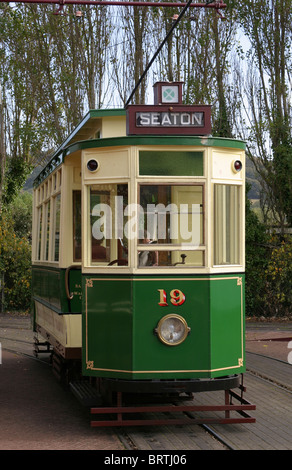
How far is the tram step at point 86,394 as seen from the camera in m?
8.30

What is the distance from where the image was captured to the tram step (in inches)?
327

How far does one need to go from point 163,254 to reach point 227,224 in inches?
29.7

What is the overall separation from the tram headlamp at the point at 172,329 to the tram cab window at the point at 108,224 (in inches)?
27.6

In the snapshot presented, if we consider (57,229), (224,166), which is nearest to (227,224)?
(224,166)

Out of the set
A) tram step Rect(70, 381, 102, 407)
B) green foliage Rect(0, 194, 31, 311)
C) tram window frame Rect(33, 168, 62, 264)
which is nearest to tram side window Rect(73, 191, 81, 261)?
tram window frame Rect(33, 168, 62, 264)

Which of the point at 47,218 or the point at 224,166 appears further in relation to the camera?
Result: the point at 47,218

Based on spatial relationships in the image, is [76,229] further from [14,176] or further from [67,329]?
[14,176]

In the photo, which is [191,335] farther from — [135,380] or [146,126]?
[146,126]

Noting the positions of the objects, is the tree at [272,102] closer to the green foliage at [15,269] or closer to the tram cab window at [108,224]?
the green foliage at [15,269]

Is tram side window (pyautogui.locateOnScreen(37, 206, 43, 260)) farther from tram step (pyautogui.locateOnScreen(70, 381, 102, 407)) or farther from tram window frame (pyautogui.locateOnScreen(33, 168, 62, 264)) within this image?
tram step (pyautogui.locateOnScreen(70, 381, 102, 407))

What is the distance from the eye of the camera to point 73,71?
2592 centimetres

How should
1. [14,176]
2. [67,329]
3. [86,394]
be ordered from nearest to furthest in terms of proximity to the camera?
[86,394] → [67,329] → [14,176]

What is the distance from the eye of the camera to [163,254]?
805cm

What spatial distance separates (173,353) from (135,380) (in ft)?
1.48
